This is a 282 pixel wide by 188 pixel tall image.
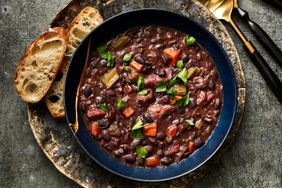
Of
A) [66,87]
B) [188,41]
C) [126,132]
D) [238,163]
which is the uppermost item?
[188,41]

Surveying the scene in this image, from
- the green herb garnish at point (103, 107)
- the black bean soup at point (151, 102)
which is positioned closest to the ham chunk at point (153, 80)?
the black bean soup at point (151, 102)

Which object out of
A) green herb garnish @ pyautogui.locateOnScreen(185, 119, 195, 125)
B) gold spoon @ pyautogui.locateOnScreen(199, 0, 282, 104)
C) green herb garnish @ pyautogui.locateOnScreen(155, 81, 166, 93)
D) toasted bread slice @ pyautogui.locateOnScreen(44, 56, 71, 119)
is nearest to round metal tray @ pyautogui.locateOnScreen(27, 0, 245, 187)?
toasted bread slice @ pyautogui.locateOnScreen(44, 56, 71, 119)

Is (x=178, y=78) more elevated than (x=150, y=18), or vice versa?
(x=150, y=18)

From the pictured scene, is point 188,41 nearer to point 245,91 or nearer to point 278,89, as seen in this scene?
point 245,91

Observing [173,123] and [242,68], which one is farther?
[242,68]

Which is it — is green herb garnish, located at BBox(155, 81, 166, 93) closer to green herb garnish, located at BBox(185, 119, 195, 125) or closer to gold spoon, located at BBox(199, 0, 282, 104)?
green herb garnish, located at BBox(185, 119, 195, 125)

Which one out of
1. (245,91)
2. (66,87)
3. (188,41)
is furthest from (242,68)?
(66,87)
